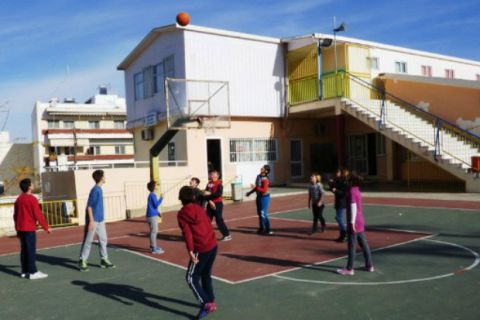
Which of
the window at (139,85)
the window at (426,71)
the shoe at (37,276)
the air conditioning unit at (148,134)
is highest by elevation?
the window at (426,71)

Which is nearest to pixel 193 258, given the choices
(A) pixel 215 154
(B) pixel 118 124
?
(A) pixel 215 154

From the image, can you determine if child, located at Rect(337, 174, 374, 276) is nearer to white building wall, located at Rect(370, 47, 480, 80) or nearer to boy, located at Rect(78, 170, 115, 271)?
boy, located at Rect(78, 170, 115, 271)

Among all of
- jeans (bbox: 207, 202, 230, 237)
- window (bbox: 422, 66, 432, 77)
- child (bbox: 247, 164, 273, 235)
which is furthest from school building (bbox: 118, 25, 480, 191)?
jeans (bbox: 207, 202, 230, 237)

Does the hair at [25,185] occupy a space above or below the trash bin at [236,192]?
above

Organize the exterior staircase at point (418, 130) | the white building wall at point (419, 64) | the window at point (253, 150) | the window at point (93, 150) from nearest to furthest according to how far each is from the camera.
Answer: the exterior staircase at point (418, 130)
the window at point (253, 150)
the white building wall at point (419, 64)
the window at point (93, 150)

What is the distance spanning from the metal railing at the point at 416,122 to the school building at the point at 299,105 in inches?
2.5

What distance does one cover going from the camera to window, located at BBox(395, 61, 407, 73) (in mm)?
26703

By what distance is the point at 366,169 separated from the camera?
2595 cm

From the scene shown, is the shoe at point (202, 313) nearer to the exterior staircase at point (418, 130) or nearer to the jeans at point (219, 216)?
the jeans at point (219, 216)

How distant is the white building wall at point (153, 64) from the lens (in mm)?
22500

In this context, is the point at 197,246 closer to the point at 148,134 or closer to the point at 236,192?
the point at 236,192

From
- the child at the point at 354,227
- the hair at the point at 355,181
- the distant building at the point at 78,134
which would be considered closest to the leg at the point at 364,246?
the child at the point at 354,227

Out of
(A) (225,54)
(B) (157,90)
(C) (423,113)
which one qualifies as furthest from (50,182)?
(C) (423,113)

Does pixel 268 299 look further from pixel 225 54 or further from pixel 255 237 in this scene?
pixel 225 54
